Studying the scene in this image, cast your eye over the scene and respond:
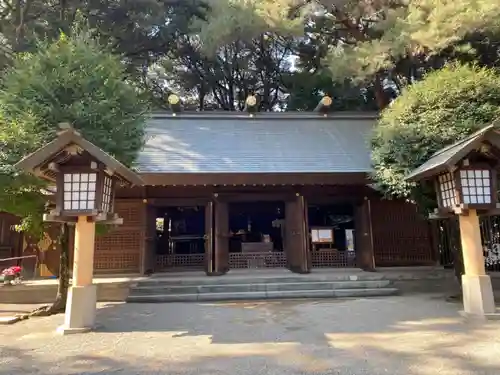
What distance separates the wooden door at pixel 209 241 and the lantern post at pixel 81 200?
3.66 m

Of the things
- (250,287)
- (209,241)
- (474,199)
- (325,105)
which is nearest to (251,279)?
(250,287)

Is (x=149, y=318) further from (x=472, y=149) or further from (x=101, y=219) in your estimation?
(x=472, y=149)

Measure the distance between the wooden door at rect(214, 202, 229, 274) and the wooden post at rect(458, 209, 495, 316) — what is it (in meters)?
4.86

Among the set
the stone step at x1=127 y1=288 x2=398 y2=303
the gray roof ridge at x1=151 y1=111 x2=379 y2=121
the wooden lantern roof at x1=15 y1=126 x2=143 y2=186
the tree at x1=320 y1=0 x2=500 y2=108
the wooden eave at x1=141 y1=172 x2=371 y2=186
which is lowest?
the stone step at x1=127 y1=288 x2=398 y2=303

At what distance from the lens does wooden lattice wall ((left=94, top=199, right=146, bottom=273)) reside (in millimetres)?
8555

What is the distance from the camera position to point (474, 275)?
5223mm

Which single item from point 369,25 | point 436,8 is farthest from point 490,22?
point 369,25

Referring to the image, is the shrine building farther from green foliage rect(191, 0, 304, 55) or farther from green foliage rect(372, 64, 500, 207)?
green foliage rect(191, 0, 304, 55)

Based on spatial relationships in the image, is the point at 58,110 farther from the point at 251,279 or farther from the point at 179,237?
the point at 179,237

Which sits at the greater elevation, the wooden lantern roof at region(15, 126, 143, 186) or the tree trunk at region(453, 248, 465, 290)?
the wooden lantern roof at region(15, 126, 143, 186)

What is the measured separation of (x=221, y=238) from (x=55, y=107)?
14.3ft

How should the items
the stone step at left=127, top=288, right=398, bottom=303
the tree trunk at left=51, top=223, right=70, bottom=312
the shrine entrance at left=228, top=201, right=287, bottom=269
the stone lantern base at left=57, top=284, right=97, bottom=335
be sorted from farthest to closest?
the shrine entrance at left=228, top=201, right=287, bottom=269
the stone step at left=127, top=288, right=398, bottom=303
the tree trunk at left=51, top=223, right=70, bottom=312
the stone lantern base at left=57, top=284, right=97, bottom=335

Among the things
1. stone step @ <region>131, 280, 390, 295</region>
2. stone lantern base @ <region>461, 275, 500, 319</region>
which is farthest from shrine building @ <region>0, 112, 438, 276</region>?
stone lantern base @ <region>461, 275, 500, 319</region>

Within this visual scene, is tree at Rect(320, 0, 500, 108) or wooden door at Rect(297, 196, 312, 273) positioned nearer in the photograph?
tree at Rect(320, 0, 500, 108)
